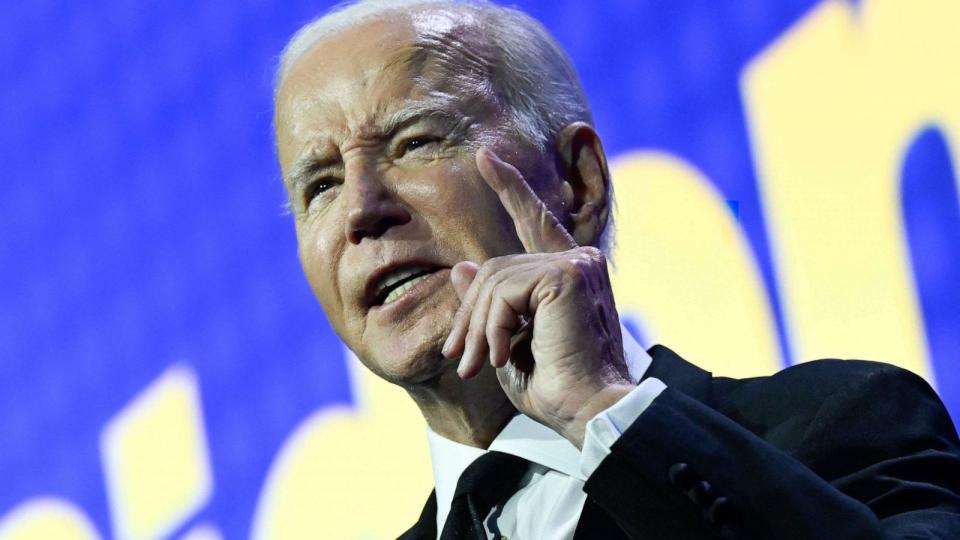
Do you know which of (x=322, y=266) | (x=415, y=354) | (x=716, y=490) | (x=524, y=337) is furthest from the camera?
(x=322, y=266)

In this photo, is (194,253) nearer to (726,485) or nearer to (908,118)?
(908,118)

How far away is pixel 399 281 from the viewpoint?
59.6 inches

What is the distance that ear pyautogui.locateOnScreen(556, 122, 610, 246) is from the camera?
1650mm

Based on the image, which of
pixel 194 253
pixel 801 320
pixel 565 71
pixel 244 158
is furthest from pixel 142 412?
pixel 801 320

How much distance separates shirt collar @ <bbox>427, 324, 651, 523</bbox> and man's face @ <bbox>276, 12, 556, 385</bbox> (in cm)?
12

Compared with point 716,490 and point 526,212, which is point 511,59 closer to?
point 526,212

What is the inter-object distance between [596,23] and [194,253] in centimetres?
79

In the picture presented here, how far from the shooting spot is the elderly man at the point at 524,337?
1.12 metres

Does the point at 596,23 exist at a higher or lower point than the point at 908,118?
higher

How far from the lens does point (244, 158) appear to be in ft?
7.34

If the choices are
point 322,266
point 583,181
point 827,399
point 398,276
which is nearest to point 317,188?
point 322,266

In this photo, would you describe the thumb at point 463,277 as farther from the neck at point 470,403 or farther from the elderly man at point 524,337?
the neck at point 470,403

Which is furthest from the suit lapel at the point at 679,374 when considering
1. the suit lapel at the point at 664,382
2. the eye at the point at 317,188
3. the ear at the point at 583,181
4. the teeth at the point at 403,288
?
the eye at the point at 317,188

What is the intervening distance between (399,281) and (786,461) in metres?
0.54
